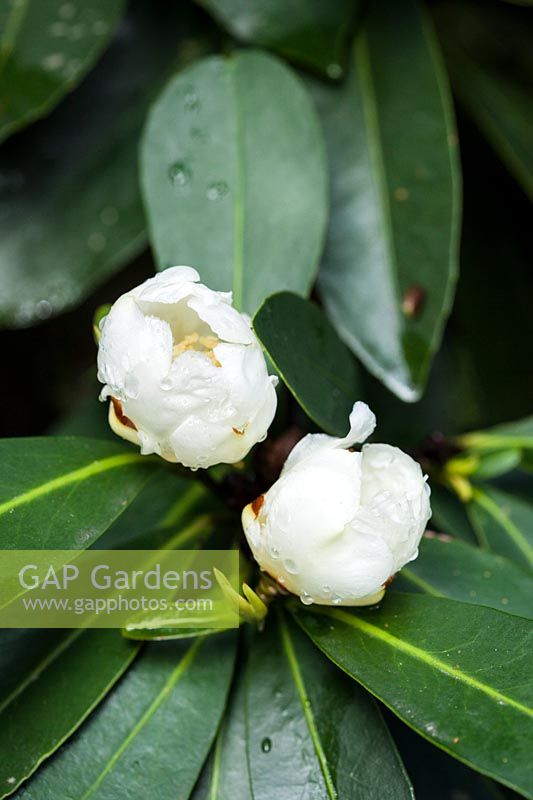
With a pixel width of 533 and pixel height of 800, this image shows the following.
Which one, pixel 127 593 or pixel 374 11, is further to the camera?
pixel 374 11

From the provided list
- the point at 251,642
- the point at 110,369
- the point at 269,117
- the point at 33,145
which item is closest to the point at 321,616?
the point at 251,642

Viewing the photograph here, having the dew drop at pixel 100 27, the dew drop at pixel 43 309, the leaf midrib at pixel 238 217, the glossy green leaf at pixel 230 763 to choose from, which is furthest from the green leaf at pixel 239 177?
the glossy green leaf at pixel 230 763

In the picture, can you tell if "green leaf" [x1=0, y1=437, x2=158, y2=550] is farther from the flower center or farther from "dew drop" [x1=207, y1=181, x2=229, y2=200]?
"dew drop" [x1=207, y1=181, x2=229, y2=200]

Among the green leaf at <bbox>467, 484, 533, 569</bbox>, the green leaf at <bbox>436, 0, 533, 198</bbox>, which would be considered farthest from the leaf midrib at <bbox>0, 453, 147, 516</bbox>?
the green leaf at <bbox>436, 0, 533, 198</bbox>

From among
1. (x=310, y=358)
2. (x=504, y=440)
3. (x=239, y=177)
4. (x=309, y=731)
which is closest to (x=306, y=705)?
(x=309, y=731)

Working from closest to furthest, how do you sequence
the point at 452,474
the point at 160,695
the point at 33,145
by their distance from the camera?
the point at 160,695 < the point at 452,474 < the point at 33,145

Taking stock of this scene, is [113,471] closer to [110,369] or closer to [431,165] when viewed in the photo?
[110,369]
